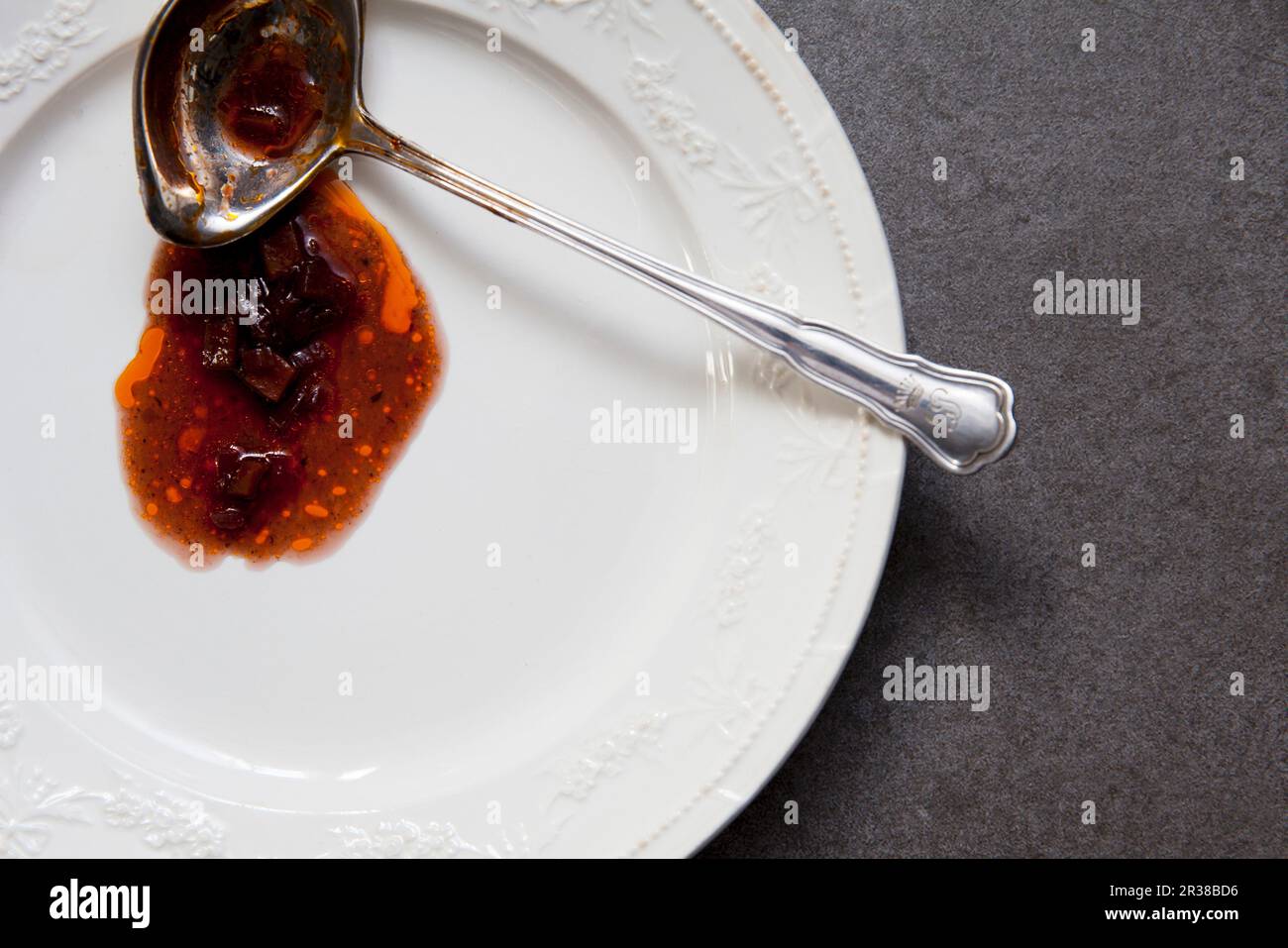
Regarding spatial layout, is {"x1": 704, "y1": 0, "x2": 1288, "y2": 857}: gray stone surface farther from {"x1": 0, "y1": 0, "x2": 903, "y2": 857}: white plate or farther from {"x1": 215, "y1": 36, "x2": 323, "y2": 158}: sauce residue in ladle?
{"x1": 215, "y1": 36, "x2": 323, "y2": 158}: sauce residue in ladle

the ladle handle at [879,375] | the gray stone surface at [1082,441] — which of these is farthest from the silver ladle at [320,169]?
the gray stone surface at [1082,441]

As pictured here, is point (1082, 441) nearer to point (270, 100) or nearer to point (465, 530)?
point (465, 530)

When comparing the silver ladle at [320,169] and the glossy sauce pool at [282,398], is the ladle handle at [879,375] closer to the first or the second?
the silver ladle at [320,169]

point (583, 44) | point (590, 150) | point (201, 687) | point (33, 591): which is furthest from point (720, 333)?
point (33, 591)

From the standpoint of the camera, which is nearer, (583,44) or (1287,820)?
(583,44)
